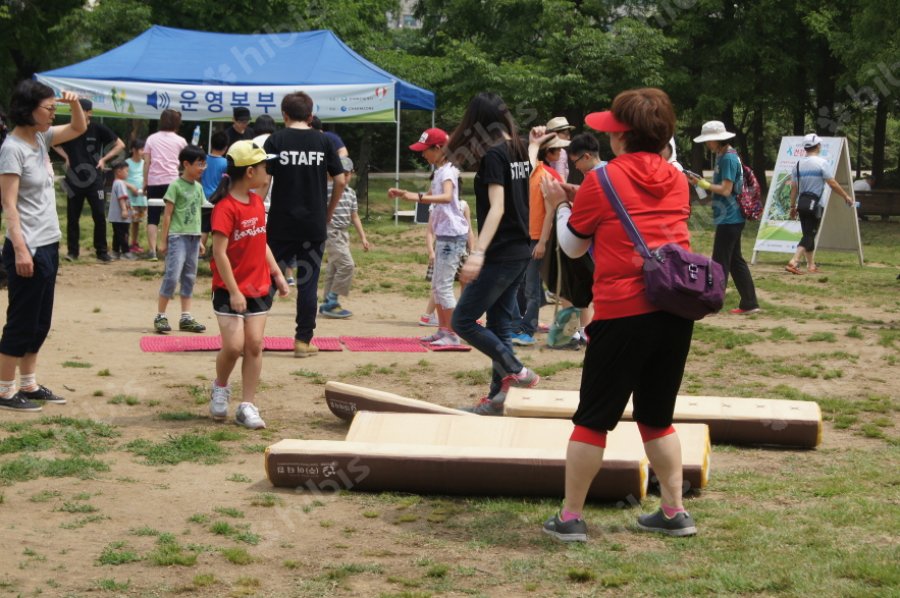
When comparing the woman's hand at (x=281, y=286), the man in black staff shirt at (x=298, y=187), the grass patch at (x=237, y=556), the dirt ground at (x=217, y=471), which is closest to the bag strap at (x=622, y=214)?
the dirt ground at (x=217, y=471)

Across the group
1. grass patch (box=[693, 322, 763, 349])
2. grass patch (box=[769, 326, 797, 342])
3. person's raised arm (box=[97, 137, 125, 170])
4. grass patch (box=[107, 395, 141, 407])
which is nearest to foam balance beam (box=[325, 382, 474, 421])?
grass patch (box=[107, 395, 141, 407])

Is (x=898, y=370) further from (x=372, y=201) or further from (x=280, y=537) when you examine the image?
(x=372, y=201)

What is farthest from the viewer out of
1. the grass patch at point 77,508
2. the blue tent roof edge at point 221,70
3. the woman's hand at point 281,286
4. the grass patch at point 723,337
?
the blue tent roof edge at point 221,70

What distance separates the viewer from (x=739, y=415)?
6.48 metres

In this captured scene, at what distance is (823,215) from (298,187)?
1028cm

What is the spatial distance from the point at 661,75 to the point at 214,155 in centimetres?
1868

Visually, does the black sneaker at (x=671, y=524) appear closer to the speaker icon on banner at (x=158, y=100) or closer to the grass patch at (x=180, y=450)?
the grass patch at (x=180, y=450)

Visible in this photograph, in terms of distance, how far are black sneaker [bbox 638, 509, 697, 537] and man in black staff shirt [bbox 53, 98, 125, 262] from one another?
37.9ft

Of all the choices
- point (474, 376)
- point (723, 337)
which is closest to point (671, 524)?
point (474, 376)

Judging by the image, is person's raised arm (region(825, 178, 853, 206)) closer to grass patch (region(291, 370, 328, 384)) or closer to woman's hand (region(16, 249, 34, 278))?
grass patch (region(291, 370, 328, 384))

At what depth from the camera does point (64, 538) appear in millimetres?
4703

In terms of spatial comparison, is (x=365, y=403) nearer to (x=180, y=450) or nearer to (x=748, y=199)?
(x=180, y=450)

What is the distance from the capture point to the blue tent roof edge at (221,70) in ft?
63.0

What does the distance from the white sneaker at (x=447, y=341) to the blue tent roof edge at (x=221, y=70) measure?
997 centimetres
